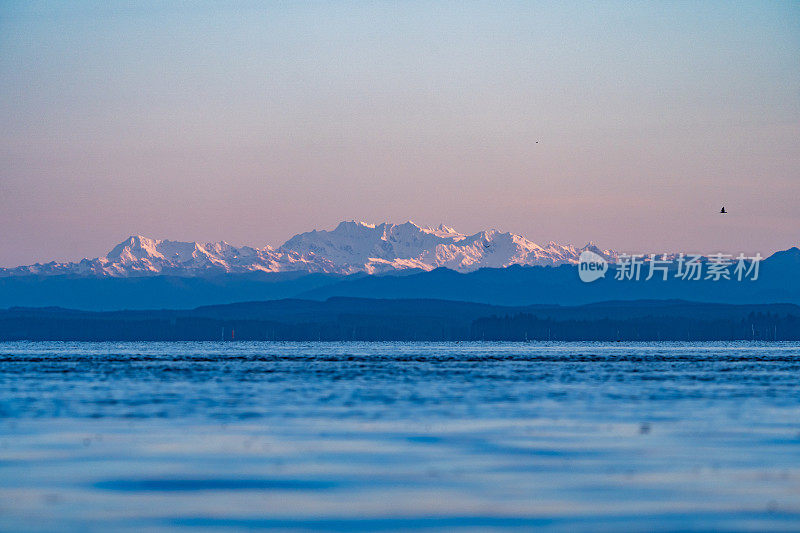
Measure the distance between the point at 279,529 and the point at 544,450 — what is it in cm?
1488

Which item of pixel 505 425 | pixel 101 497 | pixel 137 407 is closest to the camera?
pixel 101 497

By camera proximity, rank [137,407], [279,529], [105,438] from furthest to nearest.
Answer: [137,407] < [105,438] < [279,529]

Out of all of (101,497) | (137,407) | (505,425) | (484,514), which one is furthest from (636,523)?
(137,407)

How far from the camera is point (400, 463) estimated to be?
3712 centimetres

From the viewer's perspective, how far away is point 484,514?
28859mm

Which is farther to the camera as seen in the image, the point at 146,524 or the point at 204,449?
the point at 204,449

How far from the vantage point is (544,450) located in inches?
1586

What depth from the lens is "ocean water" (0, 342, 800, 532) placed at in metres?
28.5

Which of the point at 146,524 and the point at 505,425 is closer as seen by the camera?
the point at 146,524

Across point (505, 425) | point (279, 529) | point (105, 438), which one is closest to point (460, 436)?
point (505, 425)

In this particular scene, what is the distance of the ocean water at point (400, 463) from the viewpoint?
2850 centimetres

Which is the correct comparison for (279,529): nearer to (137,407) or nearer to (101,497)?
(101,497)

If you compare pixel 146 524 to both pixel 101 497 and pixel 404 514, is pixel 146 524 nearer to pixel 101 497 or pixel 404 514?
pixel 101 497

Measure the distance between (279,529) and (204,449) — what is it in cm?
1401
